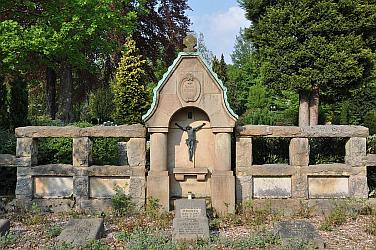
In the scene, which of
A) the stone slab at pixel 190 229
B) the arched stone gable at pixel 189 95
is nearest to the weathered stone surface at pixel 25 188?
the arched stone gable at pixel 189 95

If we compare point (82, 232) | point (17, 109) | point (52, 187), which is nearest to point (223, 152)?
point (82, 232)

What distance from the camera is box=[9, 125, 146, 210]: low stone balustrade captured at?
9188 mm

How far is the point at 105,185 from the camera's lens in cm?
928

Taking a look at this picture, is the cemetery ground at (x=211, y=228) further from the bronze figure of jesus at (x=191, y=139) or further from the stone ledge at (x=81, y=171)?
the bronze figure of jesus at (x=191, y=139)

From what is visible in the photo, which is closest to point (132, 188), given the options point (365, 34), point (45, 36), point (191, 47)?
point (191, 47)

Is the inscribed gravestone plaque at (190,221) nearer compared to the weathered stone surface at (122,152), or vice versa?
the inscribed gravestone plaque at (190,221)

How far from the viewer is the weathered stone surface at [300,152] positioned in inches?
361

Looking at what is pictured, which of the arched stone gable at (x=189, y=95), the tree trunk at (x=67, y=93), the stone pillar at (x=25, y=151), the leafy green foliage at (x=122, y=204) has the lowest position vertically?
the leafy green foliage at (x=122, y=204)

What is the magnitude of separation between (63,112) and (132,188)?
45.7 ft

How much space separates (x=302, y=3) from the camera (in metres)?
17.4

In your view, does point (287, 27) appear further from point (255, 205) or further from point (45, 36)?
point (255, 205)

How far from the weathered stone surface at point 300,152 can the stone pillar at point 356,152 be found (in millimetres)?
859

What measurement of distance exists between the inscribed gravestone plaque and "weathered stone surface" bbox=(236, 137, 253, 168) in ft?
4.78

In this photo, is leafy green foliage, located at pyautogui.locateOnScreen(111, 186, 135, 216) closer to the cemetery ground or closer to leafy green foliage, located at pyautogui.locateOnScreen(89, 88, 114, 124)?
the cemetery ground
